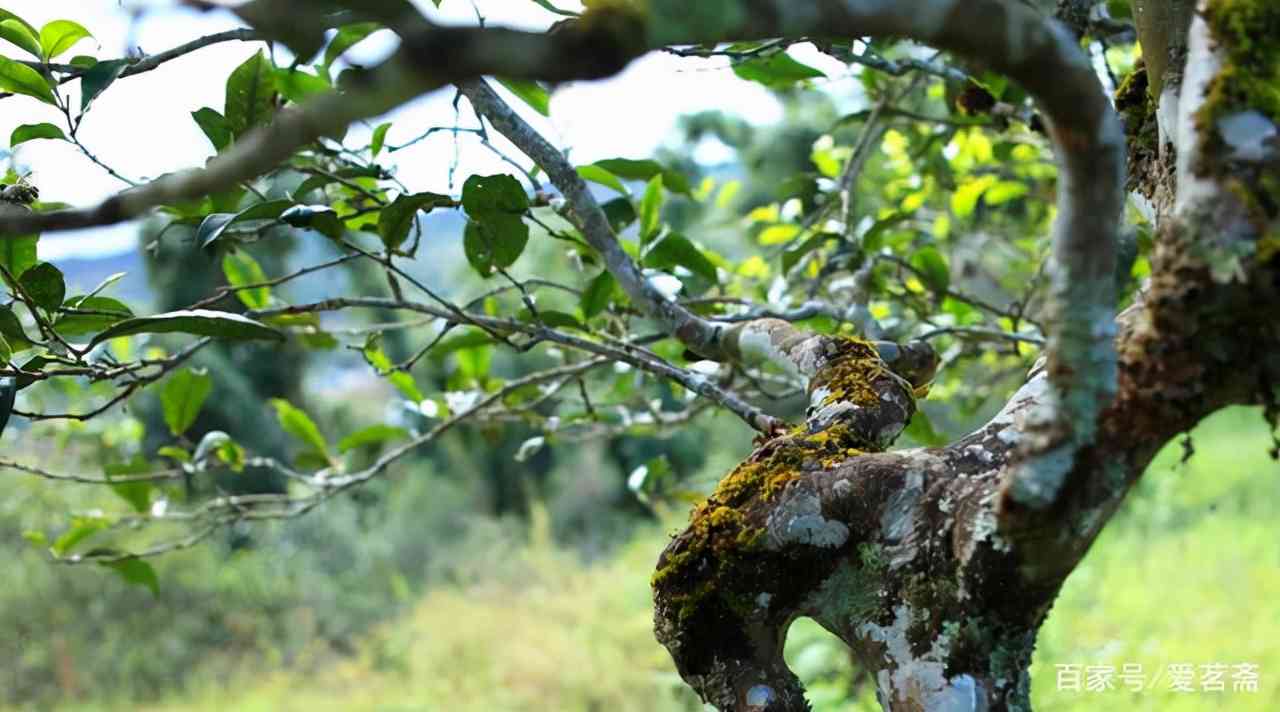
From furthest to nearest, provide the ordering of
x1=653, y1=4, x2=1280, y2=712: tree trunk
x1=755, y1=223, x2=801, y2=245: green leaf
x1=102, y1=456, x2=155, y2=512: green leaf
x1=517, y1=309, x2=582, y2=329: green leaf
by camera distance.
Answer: x1=755, y1=223, x2=801, y2=245: green leaf < x1=102, y1=456, x2=155, y2=512: green leaf < x1=517, y1=309, x2=582, y2=329: green leaf < x1=653, y1=4, x2=1280, y2=712: tree trunk

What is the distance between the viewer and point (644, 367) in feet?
2.94

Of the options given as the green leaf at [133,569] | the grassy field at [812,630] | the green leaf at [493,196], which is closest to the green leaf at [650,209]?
the green leaf at [493,196]

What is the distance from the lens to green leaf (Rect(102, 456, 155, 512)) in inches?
50.5

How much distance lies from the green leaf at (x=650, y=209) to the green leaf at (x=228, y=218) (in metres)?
0.39

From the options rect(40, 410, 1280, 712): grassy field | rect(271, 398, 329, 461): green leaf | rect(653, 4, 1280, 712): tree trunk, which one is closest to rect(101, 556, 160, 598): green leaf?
rect(271, 398, 329, 461): green leaf

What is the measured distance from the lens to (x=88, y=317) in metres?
0.84

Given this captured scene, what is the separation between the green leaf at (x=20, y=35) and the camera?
2.71 feet

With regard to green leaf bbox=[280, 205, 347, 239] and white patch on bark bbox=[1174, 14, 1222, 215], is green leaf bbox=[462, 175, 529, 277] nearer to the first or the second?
green leaf bbox=[280, 205, 347, 239]

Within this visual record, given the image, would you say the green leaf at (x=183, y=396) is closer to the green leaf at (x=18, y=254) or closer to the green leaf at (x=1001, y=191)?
the green leaf at (x=18, y=254)

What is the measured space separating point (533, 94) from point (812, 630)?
300 centimetres

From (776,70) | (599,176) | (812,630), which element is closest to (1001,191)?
(776,70)

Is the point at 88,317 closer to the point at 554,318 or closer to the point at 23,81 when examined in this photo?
the point at 23,81

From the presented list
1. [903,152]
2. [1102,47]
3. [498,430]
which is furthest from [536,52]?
[903,152]

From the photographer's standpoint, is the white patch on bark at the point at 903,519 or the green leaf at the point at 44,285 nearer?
the white patch on bark at the point at 903,519
